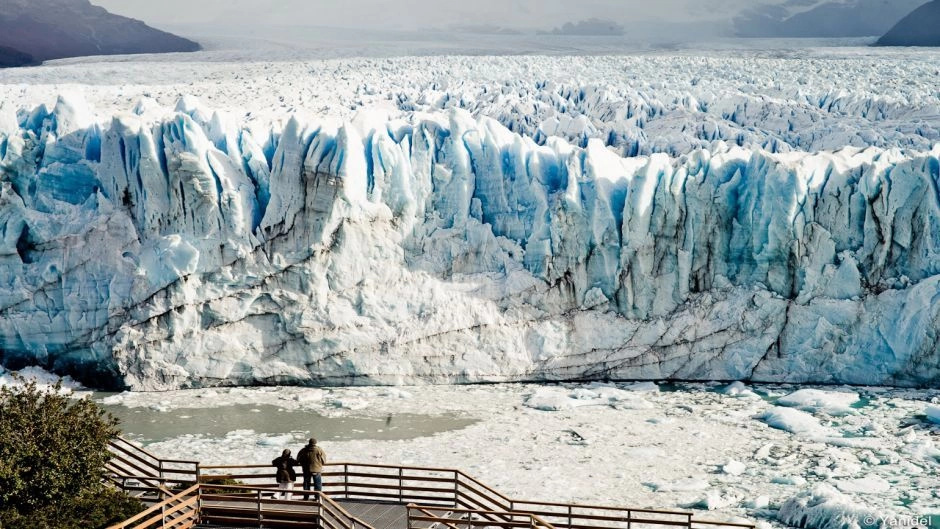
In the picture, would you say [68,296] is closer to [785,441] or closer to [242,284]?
[242,284]

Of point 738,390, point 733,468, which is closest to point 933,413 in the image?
point 738,390

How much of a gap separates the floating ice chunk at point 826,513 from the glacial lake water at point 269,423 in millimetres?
5085

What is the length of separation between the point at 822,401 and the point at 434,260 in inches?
262

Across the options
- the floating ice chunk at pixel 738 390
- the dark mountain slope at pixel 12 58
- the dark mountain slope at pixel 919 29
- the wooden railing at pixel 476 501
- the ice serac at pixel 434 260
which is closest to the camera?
the wooden railing at pixel 476 501

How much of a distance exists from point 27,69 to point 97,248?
1682 cm

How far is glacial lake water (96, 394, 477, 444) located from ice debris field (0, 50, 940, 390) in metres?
1.40

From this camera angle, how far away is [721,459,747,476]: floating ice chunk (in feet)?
42.2

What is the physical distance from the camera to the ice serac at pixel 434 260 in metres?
17.0

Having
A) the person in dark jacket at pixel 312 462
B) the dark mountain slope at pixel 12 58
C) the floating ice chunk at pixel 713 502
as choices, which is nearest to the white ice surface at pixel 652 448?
the floating ice chunk at pixel 713 502

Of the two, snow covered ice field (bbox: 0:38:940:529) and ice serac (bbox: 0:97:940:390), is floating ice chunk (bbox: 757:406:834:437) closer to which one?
snow covered ice field (bbox: 0:38:940:529)

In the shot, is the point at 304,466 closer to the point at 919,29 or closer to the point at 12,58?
the point at 12,58

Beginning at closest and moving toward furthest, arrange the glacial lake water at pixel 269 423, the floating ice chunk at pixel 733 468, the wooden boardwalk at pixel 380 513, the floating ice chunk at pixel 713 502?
the wooden boardwalk at pixel 380 513 → the floating ice chunk at pixel 713 502 → the floating ice chunk at pixel 733 468 → the glacial lake water at pixel 269 423

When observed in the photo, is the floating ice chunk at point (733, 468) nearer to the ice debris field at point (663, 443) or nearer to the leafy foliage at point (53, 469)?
the ice debris field at point (663, 443)

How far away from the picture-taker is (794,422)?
14695 millimetres
